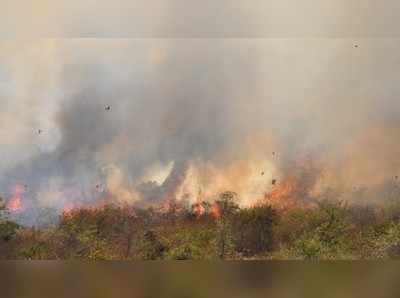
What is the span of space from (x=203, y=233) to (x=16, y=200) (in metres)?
0.66

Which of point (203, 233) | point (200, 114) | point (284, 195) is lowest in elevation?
point (203, 233)

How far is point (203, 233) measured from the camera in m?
2.43

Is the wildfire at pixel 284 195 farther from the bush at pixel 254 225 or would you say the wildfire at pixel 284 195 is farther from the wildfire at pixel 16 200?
the wildfire at pixel 16 200

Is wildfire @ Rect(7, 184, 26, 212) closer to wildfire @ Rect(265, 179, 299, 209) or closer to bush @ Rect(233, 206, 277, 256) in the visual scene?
bush @ Rect(233, 206, 277, 256)

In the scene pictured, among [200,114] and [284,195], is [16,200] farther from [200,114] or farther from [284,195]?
[284,195]

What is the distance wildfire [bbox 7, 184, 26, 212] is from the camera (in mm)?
2413

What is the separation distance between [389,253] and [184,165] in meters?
0.77

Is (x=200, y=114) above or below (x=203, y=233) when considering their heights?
above

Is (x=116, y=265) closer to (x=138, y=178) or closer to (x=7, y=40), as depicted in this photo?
(x=138, y=178)

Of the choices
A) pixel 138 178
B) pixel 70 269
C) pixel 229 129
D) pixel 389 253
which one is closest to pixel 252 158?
pixel 229 129

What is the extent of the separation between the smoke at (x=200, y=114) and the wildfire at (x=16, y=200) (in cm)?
5

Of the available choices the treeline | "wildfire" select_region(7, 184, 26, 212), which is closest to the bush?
the treeline

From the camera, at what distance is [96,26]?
7.86ft

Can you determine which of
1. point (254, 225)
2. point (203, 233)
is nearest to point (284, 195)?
point (254, 225)
